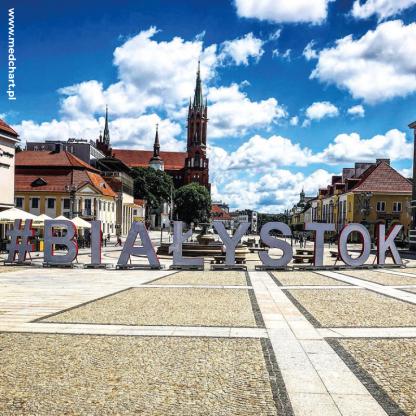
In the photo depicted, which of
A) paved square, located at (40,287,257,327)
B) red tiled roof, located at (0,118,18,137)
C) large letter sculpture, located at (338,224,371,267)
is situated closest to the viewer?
paved square, located at (40,287,257,327)

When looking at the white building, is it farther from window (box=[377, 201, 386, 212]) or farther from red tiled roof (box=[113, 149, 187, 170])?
red tiled roof (box=[113, 149, 187, 170])

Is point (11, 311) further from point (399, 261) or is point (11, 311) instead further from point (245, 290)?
point (399, 261)

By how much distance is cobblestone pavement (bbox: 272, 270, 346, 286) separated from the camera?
63.9 ft

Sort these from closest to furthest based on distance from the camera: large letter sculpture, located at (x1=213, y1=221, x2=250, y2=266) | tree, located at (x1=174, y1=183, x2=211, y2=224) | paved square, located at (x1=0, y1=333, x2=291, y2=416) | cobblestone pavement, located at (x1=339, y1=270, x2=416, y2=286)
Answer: paved square, located at (x1=0, y1=333, x2=291, y2=416)
cobblestone pavement, located at (x1=339, y1=270, x2=416, y2=286)
large letter sculpture, located at (x1=213, y1=221, x2=250, y2=266)
tree, located at (x1=174, y1=183, x2=211, y2=224)


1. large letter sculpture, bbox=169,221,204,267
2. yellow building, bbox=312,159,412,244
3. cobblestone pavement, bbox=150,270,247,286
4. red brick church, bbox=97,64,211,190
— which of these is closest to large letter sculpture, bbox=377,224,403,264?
cobblestone pavement, bbox=150,270,247,286

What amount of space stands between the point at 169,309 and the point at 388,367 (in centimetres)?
633

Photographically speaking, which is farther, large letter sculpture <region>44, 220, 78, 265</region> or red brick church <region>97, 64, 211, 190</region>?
red brick church <region>97, 64, 211, 190</region>

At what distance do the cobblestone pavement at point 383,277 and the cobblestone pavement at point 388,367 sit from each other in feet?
35.1

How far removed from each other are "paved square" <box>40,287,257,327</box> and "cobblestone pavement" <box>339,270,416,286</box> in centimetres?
679

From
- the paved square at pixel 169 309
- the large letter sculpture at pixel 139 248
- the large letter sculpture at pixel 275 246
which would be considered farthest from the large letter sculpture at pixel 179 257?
the paved square at pixel 169 309

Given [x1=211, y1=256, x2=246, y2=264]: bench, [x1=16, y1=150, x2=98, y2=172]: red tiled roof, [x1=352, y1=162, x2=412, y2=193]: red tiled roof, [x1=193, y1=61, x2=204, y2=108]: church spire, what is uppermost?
[x1=193, y1=61, x2=204, y2=108]: church spire

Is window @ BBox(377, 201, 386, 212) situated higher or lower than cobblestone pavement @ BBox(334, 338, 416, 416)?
higher

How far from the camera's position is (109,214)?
233ft

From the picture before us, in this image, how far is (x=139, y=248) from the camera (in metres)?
25.3
